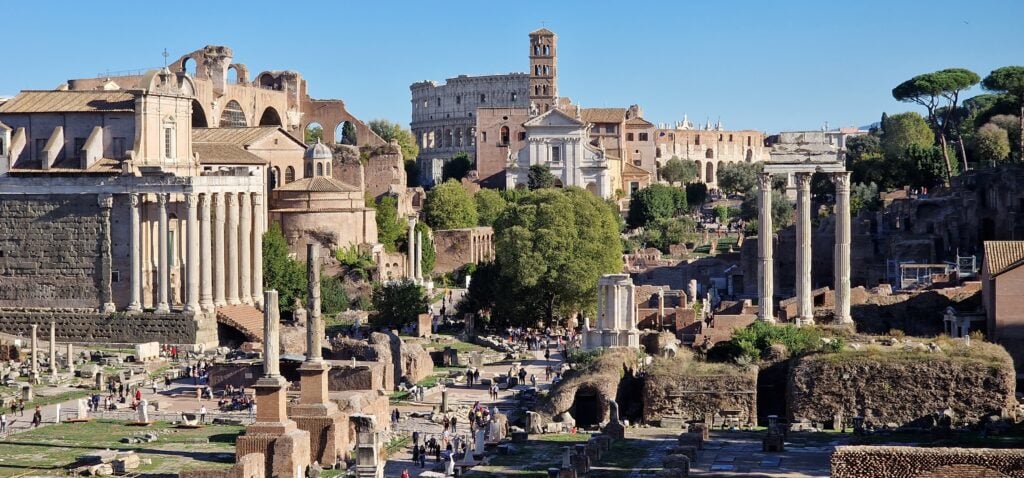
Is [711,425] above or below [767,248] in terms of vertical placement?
below

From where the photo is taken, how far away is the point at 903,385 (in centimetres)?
4181

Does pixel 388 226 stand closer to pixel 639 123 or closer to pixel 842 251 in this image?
pixel 842 251

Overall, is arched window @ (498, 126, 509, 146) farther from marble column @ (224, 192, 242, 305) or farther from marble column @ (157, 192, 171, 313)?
marble column @ (157, 192, 171, 313)

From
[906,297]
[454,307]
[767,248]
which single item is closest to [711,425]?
[767,248]

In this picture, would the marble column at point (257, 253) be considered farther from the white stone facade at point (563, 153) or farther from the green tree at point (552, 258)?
the white stone facade at point (563, 153)

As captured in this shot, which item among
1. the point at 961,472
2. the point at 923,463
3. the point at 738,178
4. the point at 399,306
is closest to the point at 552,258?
the point at 399,306

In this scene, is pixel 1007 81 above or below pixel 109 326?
above

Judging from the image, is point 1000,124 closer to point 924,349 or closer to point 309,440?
point 924,349

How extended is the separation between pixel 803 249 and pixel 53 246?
1000 inches

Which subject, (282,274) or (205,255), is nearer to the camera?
(205,255)

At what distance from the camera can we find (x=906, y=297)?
55000 mm

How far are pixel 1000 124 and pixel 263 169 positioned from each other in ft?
126

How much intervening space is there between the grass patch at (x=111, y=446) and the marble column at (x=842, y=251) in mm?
15991

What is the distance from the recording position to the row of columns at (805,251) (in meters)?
49.2
